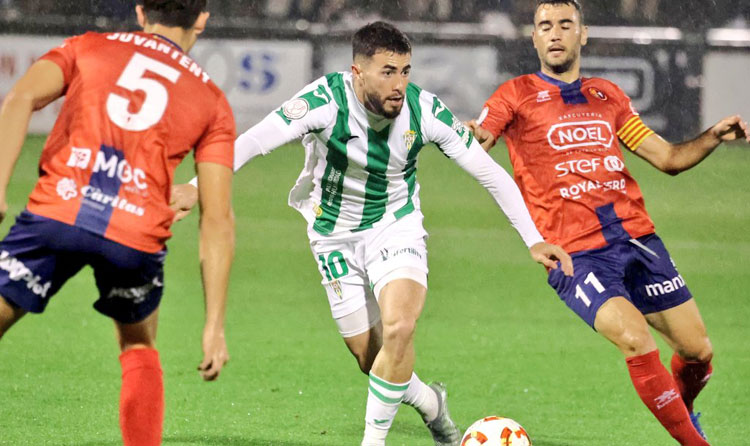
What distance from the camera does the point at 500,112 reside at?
6.30 metres

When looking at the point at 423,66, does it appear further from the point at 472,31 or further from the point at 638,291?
the point at 638,291

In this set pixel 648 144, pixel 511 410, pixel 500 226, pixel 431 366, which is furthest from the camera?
pixel 500 226

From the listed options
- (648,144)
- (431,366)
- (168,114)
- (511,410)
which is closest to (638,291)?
(648,144)

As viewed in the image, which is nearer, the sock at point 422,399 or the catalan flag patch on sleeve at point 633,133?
the sock at point 422,399

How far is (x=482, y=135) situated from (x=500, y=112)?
22 cm

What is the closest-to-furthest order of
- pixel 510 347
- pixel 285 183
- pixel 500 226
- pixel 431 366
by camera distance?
pixel 431 366
pixel 510 347
pixel 500 226
pixel 285 183

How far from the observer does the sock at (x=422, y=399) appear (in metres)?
5.80

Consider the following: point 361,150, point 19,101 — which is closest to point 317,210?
point 361,150

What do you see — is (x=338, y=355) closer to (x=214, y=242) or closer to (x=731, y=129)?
(x=731, y=129)

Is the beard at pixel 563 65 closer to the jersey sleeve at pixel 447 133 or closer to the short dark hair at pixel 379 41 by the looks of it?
the jersey sleeve at pixel 447 133

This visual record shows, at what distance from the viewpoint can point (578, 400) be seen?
282 inches

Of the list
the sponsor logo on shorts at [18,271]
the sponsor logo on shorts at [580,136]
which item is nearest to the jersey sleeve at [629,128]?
the sponsor logo on shorts at [580,136]

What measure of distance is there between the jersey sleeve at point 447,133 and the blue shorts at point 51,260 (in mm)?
2012

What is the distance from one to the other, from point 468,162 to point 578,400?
2103 millimetres
